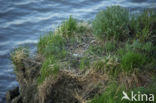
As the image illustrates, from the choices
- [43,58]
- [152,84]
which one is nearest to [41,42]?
[43,58]

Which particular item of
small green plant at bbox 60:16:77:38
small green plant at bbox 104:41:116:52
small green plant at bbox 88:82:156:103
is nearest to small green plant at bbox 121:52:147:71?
small green plant at bbox 88:82:156:103

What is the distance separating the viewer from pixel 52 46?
24.5ft

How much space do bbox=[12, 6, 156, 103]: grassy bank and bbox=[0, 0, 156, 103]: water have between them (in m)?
3.18

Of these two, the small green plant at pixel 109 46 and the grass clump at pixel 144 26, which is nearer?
the small green plant at pixel 109 46

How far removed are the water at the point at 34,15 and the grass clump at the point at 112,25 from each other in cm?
370

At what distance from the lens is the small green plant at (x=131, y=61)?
Result: 6453 mm

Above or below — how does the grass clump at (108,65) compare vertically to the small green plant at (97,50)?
below

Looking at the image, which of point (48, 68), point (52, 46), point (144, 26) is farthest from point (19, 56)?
point (144, 26)

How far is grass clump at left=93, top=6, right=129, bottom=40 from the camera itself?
7.48 meters

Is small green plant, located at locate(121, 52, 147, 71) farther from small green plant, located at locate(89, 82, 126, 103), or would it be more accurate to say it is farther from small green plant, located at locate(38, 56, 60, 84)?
small green plant, located at locate(38, 56, 60, 84)

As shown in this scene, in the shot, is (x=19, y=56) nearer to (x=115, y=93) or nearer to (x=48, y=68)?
(x=48, y=68)

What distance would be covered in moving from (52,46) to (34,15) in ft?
18.7

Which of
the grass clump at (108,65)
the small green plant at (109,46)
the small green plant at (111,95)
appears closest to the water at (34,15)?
the small green plant at (109,46)

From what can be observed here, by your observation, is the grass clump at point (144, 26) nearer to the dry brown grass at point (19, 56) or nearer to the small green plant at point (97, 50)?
the small green plant at point (97, 50)
